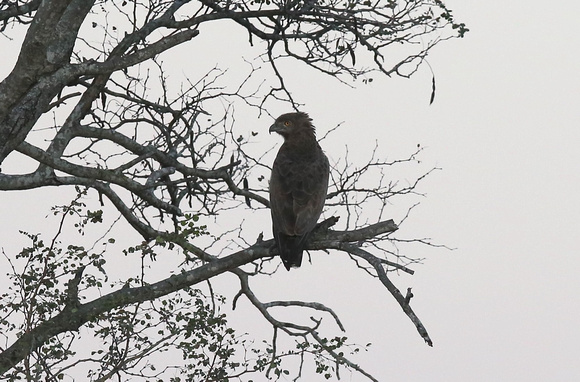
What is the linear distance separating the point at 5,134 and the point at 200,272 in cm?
226

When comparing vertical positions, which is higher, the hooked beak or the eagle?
the hooked beak

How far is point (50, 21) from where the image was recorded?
7.76 m

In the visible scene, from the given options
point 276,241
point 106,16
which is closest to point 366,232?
point 276,241

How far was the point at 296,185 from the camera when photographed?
9.27 m

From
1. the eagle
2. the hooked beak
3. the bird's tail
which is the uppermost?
the hooked beak

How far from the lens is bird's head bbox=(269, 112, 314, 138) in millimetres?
10570

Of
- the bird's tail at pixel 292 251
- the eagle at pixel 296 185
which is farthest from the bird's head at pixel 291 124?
the bird's tail at pixel 292 251

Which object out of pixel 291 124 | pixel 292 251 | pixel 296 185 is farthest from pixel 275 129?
pixel 292 251

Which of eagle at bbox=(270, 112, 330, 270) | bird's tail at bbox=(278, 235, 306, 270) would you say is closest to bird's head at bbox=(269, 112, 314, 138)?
eagle at bbox=(270, 112, 330, 270)

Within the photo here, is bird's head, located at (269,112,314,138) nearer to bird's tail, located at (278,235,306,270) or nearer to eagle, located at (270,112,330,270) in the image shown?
eagle, located at (270,112,330,270)

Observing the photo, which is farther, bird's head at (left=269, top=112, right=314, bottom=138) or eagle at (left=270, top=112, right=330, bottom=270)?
bird's head at (left=269, top=112, right=314, bottom=138)

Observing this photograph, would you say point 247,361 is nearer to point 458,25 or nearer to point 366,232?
point 366,232

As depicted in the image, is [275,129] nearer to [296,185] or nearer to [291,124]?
[291,124]

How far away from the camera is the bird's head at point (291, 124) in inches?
416
